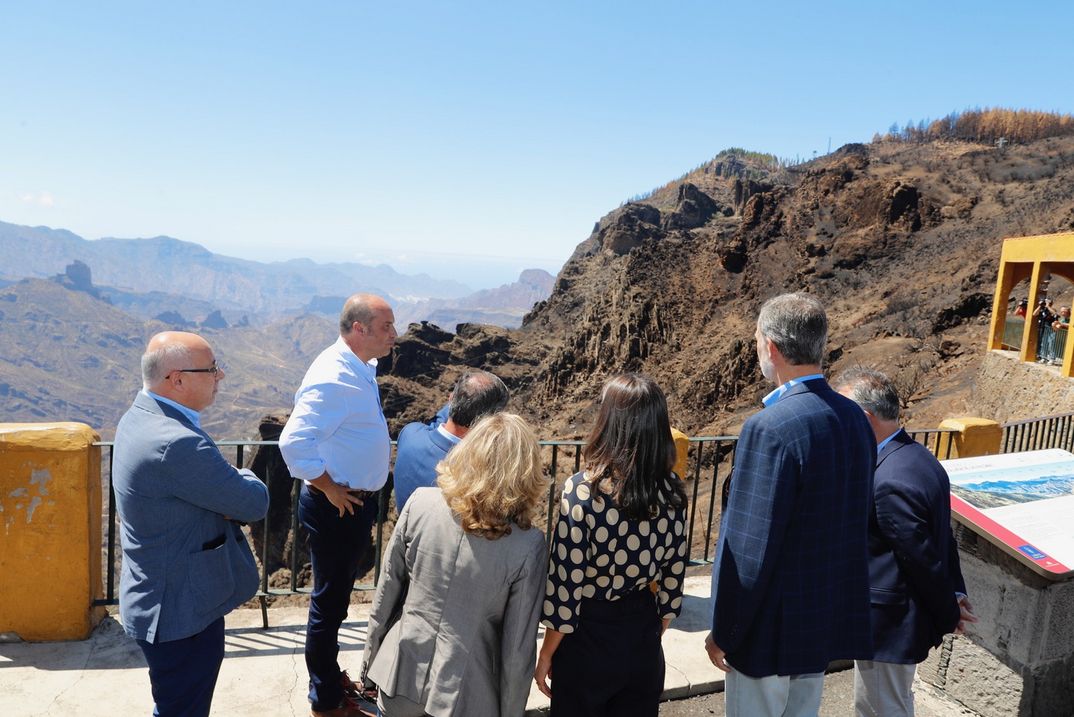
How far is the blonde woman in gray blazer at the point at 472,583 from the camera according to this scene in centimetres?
235

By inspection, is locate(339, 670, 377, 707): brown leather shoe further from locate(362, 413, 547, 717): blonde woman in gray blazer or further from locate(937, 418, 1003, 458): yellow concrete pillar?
locate(937, 418, 1003, 458): yellow concrete pillar

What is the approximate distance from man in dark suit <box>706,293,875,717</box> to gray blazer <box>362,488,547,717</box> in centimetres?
69

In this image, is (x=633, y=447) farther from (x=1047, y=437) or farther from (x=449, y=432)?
(x=1047, y=437)

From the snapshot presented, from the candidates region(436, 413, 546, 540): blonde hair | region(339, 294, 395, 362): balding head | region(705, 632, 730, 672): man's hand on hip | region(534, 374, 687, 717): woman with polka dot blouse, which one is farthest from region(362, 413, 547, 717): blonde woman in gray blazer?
region(339, 294, 395, 362): balding head

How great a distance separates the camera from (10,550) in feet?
13.0

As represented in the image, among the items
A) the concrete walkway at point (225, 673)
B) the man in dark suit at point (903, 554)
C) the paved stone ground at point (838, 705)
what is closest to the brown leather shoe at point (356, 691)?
the concrete walkway at point (225, 673)

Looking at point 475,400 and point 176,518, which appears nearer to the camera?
point 176,518

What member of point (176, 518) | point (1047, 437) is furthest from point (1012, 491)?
point (1047, 437)

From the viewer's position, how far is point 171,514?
263 cm

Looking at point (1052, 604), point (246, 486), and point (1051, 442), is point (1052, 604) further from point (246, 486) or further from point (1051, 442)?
point (1051, 442)

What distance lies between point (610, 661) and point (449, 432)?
1060 mm

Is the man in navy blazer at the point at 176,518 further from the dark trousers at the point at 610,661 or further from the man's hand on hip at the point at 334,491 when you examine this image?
the dark trousers at the point at 610,661

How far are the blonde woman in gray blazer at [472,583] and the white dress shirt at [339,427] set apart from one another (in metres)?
0.95

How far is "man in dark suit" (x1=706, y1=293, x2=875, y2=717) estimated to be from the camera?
2.39 m
